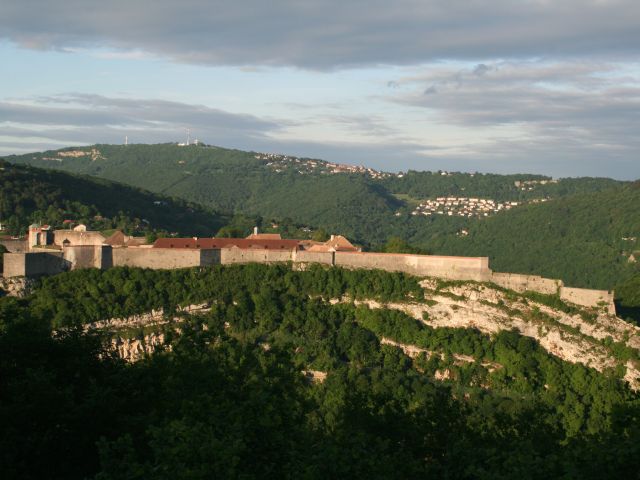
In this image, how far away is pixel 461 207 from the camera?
174m

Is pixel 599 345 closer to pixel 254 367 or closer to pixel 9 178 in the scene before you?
pixel 254 367

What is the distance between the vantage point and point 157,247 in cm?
5553

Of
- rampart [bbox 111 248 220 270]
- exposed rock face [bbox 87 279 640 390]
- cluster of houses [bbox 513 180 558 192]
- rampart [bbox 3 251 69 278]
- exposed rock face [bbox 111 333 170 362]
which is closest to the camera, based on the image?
exposed rock face [bbox 111 333 170 362]

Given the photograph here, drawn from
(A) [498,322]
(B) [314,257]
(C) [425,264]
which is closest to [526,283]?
(A) [498,322]

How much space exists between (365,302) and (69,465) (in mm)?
34878

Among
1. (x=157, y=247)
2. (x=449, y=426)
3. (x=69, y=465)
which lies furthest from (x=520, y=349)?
(x=69, y=465)

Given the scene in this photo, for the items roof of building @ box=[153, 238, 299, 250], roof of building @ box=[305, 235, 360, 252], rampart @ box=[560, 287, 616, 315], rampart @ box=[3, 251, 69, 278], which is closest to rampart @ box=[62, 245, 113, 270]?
rampart @ box=[3, 251, 69, 278]

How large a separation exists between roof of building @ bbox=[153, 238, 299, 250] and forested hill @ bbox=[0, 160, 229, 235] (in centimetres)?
1810

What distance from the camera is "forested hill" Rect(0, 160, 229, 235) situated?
257ft

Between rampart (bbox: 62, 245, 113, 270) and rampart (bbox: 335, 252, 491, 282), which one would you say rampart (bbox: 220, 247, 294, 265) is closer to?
rampart (bbox: 335, 252, 491, 282)

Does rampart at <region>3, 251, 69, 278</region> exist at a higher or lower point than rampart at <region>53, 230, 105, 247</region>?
lower

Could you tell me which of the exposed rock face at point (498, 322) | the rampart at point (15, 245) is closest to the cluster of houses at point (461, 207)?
the rampart at point (15, 245)

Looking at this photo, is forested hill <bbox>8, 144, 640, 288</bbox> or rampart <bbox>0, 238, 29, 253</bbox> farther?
forested hill <bbox>8, 144, 640, 288</bbox>

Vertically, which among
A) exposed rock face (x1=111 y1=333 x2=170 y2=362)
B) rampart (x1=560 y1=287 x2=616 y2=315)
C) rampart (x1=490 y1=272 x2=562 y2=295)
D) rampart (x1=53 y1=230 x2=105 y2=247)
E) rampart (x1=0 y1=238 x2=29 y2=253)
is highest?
rampart (x1=53 y1=230 x2=105 y2=247)
